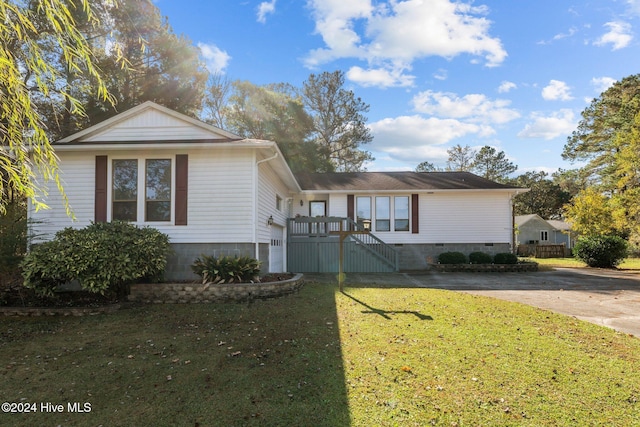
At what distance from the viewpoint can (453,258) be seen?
14258mm

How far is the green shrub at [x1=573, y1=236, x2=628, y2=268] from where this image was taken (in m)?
15.7

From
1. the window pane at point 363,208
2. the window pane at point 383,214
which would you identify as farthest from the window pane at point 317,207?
the window pane at point 383,214

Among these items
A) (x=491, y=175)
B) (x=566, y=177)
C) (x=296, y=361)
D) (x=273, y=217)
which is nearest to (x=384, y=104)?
(x=273, y=217)

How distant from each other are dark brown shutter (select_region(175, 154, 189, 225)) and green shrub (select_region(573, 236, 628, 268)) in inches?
715

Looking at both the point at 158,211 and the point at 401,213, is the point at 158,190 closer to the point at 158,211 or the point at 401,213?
the point at 158,211

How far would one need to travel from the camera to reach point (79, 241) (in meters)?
6.87

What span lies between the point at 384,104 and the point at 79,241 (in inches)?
632

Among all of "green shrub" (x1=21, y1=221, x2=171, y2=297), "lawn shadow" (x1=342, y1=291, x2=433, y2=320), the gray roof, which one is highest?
the gray roof

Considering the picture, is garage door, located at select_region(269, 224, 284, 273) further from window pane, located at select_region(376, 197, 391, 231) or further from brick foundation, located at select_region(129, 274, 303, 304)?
window pane, located at select_region(376, 197, 391, 231)

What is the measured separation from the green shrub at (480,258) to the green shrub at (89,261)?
12.3m

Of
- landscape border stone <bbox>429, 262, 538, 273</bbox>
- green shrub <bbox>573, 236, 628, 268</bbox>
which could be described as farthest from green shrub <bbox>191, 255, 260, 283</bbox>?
green shrub <bbox>573, 236, 628, 268</bbox>

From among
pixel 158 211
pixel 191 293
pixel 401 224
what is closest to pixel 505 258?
pixel 401 224

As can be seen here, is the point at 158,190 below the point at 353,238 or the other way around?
the other way around

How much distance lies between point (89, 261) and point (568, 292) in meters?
11.4
